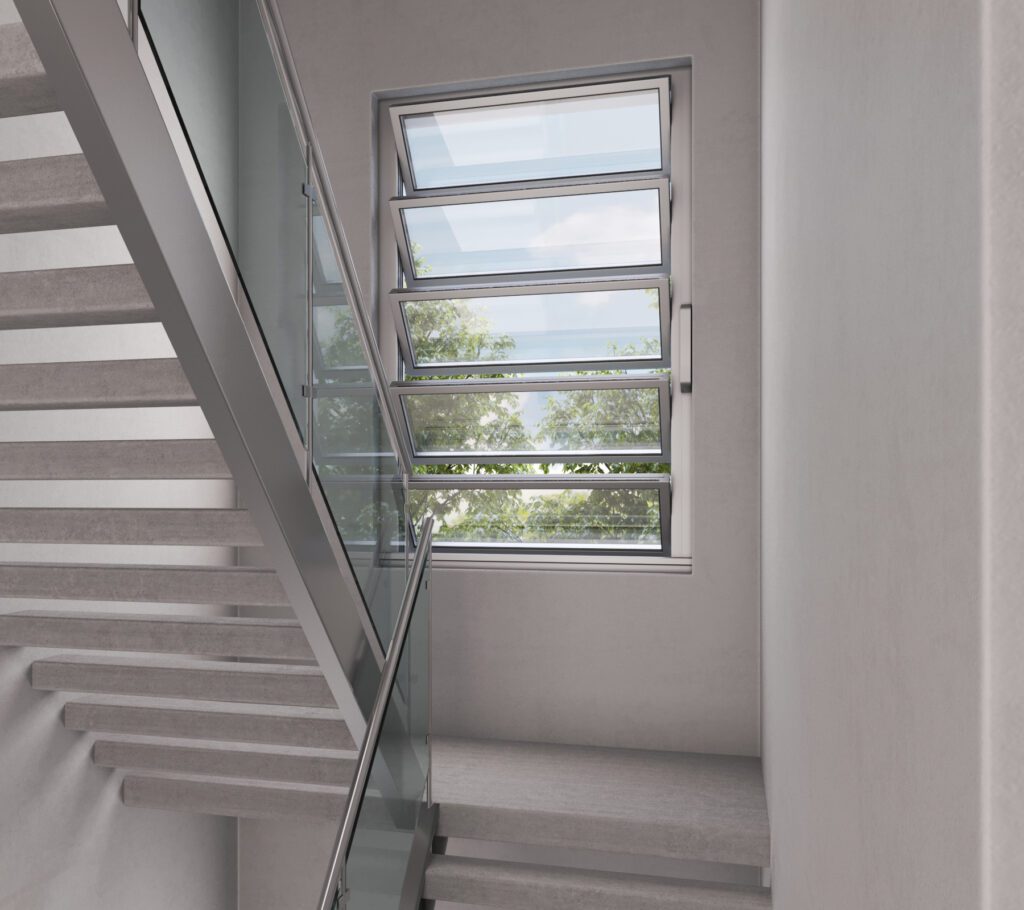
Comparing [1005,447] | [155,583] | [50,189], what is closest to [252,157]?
[50,189]

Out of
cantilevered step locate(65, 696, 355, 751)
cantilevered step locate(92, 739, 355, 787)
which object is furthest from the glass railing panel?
cantilevered step locate(92, 739, 355, 787)

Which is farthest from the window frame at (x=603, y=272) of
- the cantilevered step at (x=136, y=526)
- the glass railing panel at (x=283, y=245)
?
the cantilevered step at (x=136, y=526)

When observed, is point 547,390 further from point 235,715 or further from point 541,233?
point 235,715

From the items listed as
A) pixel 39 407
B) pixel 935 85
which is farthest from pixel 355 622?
pixel 935 85

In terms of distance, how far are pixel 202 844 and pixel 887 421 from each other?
4.12m

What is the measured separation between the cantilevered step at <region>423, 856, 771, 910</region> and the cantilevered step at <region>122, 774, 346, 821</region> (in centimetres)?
46

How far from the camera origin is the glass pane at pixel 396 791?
8.27ft

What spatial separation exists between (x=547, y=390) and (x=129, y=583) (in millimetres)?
2208

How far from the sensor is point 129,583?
2.42 m

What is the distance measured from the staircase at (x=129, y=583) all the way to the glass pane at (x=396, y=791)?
189 mm

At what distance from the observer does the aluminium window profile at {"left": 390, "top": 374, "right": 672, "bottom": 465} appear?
4.01 meters

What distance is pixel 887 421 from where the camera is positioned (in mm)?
834

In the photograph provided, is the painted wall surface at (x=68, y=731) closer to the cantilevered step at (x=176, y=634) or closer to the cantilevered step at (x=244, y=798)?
the cantilevered step at (x=244, y=798)

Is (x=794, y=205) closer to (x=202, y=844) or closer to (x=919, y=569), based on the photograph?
(x=919, y=569)
